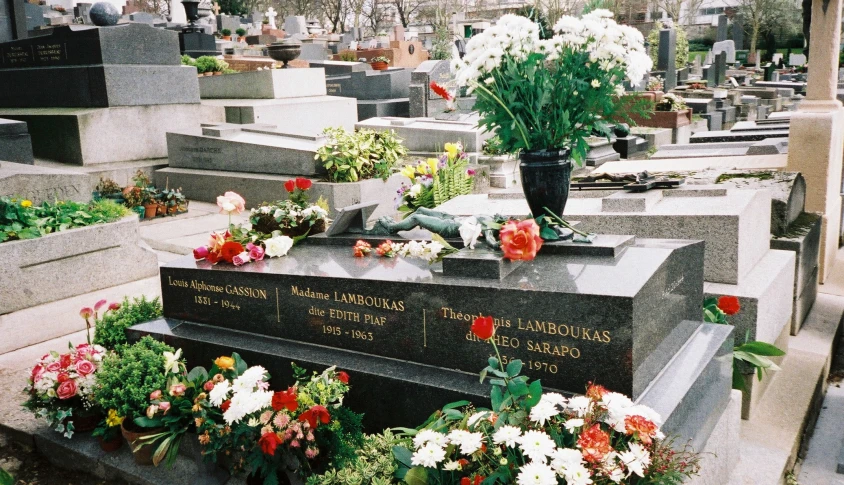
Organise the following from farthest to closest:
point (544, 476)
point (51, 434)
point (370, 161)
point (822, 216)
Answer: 1. point (370, 161)
2. point (822, 216)
3. point (51, 434)
4. point (544, 476)

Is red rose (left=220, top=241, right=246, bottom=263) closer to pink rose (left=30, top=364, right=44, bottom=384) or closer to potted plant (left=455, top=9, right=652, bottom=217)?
pink rose (left=30, top=364, right=44, bottom=384)

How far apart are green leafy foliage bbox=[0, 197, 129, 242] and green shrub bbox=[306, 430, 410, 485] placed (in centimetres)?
458

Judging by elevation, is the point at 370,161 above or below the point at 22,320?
above

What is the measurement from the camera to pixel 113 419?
3.92m

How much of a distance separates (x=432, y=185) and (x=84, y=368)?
363cm

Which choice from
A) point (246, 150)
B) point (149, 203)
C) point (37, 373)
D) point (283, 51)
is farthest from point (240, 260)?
point (283, 51)

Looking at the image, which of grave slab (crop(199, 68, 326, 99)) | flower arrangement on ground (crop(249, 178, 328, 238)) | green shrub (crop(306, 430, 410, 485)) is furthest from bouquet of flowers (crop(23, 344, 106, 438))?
grave slab (crop(199, 68, 326, 99))

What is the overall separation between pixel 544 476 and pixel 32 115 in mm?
11935

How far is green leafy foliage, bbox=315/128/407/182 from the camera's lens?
9203mm

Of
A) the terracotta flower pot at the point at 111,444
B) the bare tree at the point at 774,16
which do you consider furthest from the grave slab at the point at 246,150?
the bare tree at the point at 774,16

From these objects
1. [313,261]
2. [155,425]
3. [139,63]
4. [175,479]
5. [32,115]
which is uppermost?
[139,63]

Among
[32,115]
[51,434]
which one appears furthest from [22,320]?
[32,115]

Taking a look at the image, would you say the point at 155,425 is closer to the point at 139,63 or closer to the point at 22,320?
the point at 22,320

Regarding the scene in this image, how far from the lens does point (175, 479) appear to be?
3.74 meters
